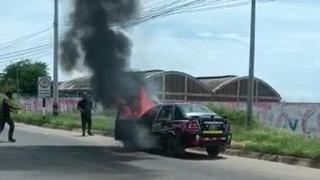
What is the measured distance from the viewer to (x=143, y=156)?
18719 mm

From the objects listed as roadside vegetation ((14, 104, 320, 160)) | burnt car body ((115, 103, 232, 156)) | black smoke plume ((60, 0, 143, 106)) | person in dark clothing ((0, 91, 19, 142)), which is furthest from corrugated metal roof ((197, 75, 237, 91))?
burnt car body ((115, 103, 232, 156))

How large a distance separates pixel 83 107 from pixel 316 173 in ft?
46.1

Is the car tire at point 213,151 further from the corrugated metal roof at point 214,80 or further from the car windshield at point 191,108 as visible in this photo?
the corrugated metal roof at point 214,80

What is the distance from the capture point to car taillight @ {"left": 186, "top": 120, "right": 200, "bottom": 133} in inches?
723

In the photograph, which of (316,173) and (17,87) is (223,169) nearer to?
(316,173)

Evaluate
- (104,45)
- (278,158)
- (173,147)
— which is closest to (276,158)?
(278,158)

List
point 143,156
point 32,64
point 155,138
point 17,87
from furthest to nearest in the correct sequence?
point 32,64 → point 17,87 → point 155,138 → point 143,156

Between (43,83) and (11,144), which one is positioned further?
(43,83)

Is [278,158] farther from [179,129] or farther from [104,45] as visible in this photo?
[104,45]

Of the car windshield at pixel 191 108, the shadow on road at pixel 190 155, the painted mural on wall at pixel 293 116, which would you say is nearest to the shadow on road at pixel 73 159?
the shadow on road at pixel 190 155

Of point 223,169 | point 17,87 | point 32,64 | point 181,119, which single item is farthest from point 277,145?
point 32,64

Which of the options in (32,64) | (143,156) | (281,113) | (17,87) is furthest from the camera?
(32,64)

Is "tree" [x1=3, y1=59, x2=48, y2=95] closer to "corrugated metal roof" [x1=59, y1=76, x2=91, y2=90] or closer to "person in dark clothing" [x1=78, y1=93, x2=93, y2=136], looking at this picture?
"corrugated metal roof" [x1=59, y1=76, x2=91, y2=90]

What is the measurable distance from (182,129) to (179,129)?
0.16 m
